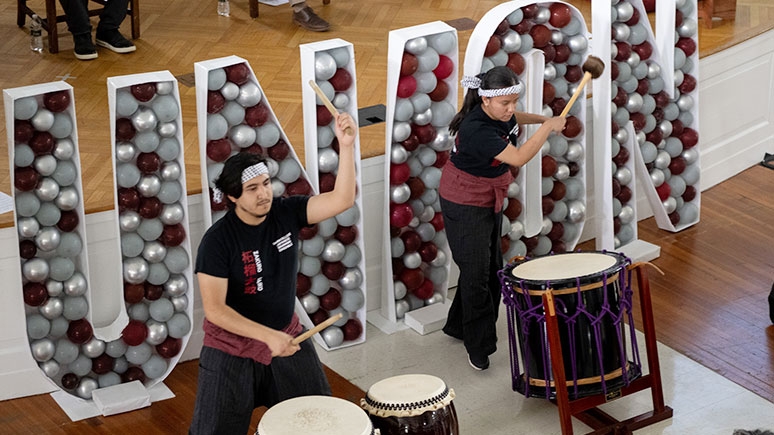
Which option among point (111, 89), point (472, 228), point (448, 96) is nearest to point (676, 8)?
point (448, 96)

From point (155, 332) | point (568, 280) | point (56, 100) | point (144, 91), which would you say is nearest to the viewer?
point (568, 280)

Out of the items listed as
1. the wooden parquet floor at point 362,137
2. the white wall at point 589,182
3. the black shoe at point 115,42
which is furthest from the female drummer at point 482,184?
the black shoe at point 115,42

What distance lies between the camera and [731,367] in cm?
568

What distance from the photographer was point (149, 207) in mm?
5387

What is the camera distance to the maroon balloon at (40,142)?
506 centimetres

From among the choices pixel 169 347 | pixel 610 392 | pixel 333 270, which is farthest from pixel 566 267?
pixel 169 347

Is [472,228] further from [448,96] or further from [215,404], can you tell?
[215,404]

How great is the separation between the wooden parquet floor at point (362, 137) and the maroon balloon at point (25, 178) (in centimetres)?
29

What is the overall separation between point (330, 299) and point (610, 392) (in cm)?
149

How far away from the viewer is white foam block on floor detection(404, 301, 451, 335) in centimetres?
612

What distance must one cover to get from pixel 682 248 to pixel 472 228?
6.22 feet

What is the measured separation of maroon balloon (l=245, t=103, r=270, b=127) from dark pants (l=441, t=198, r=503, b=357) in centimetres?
87

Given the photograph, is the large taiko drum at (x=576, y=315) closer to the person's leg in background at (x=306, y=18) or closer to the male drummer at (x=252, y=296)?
the male drummer at (x=252, y=296)

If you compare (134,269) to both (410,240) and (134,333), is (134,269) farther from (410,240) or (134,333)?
(410,240)
